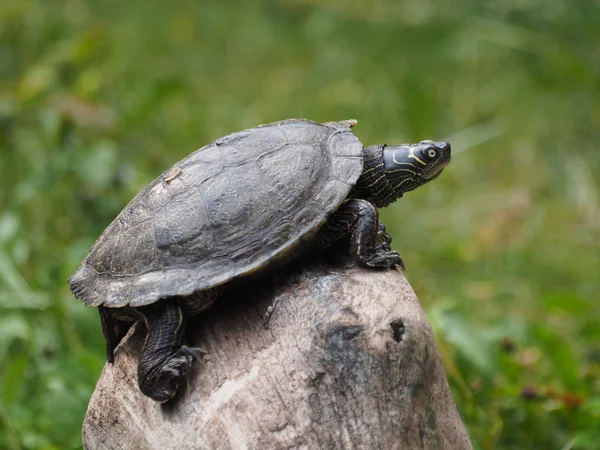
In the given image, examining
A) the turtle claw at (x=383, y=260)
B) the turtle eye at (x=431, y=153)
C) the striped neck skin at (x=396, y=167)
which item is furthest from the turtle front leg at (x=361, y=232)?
the turtle eye at (x=431, y=153)

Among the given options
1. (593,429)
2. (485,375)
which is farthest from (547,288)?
(593,429)

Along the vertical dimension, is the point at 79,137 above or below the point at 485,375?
above

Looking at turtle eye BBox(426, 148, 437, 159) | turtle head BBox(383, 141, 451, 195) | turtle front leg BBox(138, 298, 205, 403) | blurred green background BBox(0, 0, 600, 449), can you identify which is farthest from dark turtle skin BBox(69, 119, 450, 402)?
blurred green background BBox(0, 0, 600, 449)

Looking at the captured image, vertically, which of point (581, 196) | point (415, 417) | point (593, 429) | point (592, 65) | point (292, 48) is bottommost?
point (593, 429)

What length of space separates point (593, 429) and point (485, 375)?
0.61 meters

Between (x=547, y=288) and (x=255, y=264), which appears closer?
(x=255, y=264)

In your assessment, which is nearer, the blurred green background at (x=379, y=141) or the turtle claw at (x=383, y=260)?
the turtle claw at (x=383, y=260)

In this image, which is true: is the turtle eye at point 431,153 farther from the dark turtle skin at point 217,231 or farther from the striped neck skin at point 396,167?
the dark turtle skin at point 217,231

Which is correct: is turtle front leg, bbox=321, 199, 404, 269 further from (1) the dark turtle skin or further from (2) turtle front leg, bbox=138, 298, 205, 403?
(2) turtle front leg, bbox=138, 298, 205, 403

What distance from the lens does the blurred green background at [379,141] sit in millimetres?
3979

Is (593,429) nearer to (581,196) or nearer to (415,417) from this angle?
(415,417)

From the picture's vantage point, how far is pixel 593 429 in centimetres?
331

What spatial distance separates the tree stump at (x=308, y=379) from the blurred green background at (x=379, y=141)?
1.07 meters

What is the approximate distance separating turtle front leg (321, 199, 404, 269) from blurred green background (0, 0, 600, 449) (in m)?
1.23
